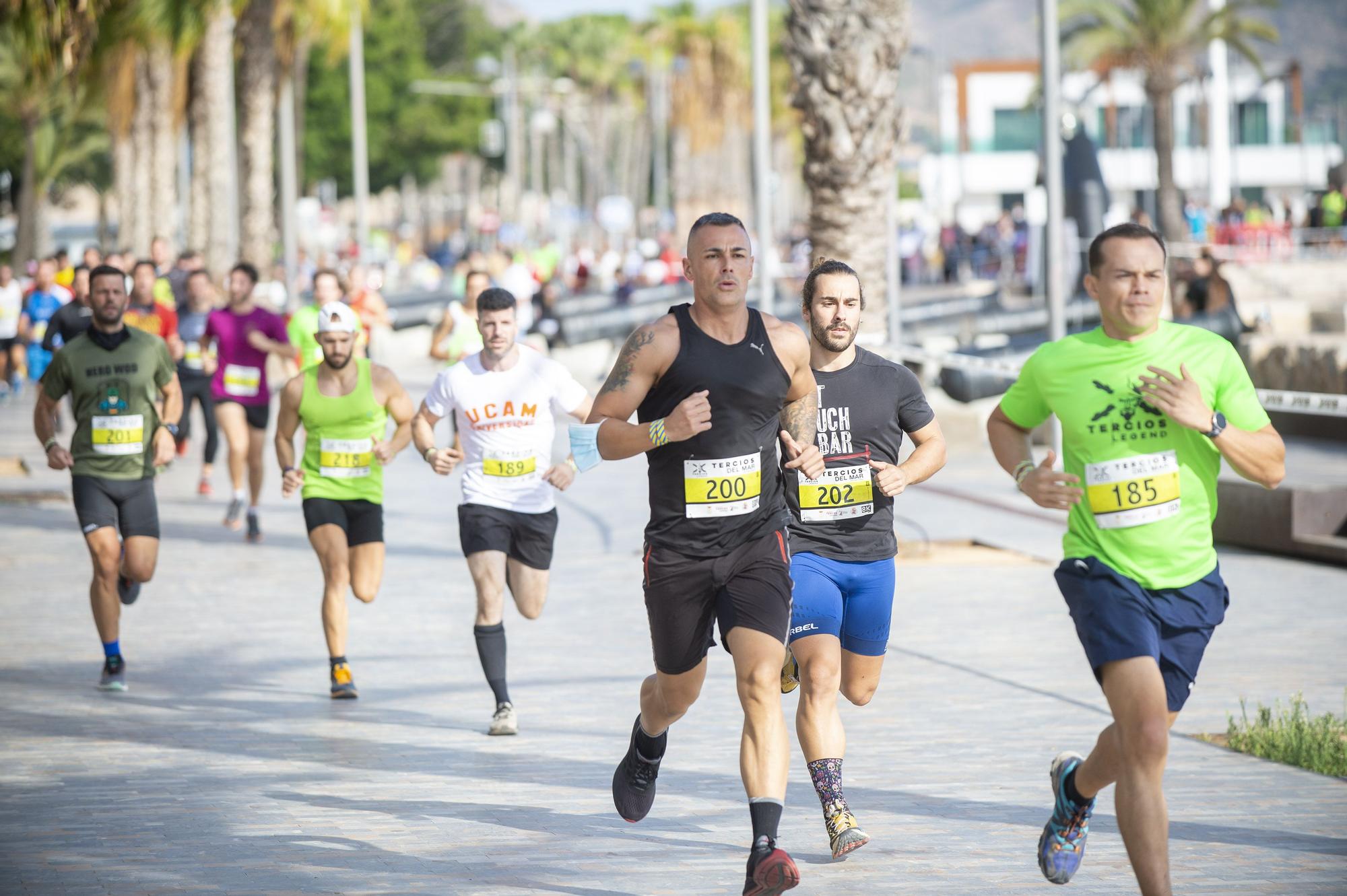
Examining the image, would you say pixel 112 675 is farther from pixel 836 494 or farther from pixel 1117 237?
pixel 1117 237

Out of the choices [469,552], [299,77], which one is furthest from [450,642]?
[299,77]

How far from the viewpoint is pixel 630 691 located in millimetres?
9039

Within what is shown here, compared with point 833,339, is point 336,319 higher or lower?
higher

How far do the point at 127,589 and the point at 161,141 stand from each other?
26.1 m

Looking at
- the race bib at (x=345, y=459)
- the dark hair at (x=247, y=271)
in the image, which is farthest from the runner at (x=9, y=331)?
the race bib at (x=345, y=459)

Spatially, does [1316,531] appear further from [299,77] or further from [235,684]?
[299,77]

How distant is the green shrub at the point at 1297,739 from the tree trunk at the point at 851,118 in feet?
26.3

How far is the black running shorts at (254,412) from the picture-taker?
1447 centimetres

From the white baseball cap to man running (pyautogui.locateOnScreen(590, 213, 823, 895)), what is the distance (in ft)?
11.5

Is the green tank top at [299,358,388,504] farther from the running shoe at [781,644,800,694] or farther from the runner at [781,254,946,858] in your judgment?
the runner at [781,254,946,858]

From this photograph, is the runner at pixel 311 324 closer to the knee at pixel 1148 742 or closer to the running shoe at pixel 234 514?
the running shoe at pixel 234 514

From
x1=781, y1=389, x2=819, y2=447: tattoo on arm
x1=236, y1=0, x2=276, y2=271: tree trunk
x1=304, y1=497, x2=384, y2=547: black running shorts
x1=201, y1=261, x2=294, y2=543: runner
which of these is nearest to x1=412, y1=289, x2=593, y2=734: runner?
x1=304, y1=497, x2=384, y2=547: black running shorts

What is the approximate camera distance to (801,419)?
6223 mm

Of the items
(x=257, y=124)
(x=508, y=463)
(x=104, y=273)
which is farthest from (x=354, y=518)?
(x=257, y=124)
